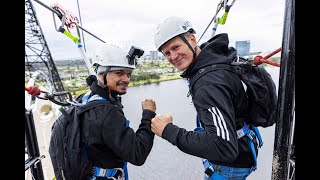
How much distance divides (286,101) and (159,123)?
2.16 ft

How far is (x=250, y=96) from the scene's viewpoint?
1.22m

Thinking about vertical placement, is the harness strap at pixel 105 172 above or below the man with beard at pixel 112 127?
below

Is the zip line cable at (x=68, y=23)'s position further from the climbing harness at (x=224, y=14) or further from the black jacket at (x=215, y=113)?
the climbing harness at (x=224, y=14)

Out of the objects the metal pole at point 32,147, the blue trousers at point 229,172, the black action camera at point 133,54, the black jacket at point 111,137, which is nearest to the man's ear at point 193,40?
the black action camera at point 133,54

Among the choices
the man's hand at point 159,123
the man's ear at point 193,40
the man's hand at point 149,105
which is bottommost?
the man's hand at point 159,123

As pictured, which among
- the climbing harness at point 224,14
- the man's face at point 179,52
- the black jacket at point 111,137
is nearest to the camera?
the black jacket at point 111,137


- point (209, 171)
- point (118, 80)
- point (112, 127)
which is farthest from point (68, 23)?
point (209, 171)

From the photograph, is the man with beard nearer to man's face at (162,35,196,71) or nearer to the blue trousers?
man's face at (162,35,196,71)

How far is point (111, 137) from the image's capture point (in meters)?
1.21

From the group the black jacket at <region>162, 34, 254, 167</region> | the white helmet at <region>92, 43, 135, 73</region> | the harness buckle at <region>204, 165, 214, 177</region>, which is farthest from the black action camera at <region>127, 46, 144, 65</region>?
the harness buckle at <region>204, 165, 214, 177</region>

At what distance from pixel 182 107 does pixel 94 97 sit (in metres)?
13.6

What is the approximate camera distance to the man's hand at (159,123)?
1.23 metres

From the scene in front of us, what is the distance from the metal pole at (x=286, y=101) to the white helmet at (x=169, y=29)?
63 centimetres

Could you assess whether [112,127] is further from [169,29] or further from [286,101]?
[286,101]
